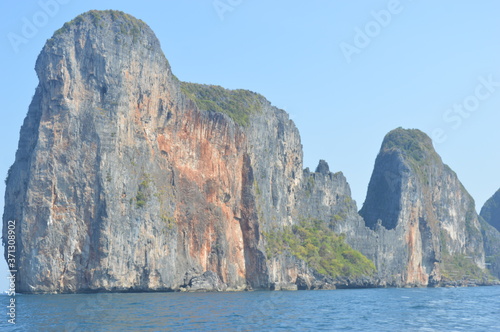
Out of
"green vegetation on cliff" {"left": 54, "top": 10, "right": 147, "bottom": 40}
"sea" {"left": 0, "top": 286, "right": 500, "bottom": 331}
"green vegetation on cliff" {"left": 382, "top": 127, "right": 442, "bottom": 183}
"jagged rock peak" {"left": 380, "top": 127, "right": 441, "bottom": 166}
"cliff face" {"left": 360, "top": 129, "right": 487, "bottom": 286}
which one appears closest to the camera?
"sea" {"left": 0, "top": 286, "right": 500, "bottom": 331}

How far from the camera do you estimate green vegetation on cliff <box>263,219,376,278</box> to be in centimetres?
11932

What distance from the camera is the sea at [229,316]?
4822 cm

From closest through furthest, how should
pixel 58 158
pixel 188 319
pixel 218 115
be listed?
pixel 188 319
pixel 58 158
pixel 218 115

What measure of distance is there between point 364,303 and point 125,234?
2939 cm

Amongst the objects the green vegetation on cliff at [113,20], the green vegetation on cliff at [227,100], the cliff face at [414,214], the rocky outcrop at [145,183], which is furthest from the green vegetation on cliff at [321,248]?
the green vegetation on cliff at [113,20]

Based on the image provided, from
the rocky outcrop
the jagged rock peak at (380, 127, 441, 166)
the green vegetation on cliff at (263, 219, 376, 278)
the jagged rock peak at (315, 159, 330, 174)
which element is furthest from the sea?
the jagged rock peak at (380, 127, 441, 166)

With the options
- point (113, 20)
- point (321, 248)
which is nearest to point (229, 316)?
point (113, 20)

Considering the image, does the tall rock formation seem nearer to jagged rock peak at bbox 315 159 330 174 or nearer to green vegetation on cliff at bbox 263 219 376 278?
green vegetation on cliff at bbox 263 219 376 278

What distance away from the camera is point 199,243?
318 feet

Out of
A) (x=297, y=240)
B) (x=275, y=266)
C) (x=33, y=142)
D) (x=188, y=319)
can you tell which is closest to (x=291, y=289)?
(x=275, y=266)

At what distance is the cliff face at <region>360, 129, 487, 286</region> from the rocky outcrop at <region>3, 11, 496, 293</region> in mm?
22639

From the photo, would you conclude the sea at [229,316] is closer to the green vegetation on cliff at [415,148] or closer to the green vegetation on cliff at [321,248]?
the green vegetation on cliff at [321,248]

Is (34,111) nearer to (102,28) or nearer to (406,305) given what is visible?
(102,28)

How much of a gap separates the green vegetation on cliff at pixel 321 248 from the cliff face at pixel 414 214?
11.0m
